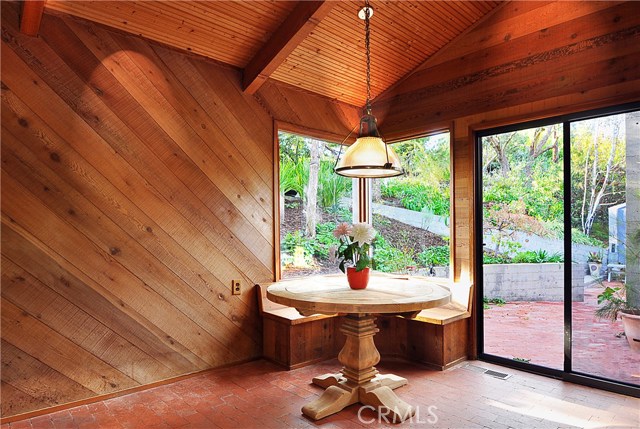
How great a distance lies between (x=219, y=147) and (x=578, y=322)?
321 centimetres

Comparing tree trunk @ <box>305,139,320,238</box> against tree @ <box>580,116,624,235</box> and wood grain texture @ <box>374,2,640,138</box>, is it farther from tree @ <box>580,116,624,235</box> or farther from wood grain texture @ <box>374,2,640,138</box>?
tree @ <box>580,116,624,235</box>

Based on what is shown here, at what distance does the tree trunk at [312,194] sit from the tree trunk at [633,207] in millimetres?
2584

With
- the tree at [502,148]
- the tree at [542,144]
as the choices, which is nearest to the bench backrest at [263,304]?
the tree at [502,148]

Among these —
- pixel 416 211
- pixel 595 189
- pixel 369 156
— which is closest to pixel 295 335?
pixel 369 156

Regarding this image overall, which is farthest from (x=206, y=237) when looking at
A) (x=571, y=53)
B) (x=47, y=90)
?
(x=571, y=53)

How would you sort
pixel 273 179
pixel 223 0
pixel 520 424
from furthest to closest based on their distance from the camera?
pixel 273 179 < pixel 223 0 < pixel 520 424

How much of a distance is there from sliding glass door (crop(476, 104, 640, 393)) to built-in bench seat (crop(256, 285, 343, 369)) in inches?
54.3

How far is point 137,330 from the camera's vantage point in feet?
9.57

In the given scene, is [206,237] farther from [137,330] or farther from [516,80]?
[516,80]

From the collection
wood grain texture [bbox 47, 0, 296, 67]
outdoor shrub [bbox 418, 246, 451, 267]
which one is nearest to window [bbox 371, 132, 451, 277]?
outdoor shrub [bbox 418, 246, 451, 267]

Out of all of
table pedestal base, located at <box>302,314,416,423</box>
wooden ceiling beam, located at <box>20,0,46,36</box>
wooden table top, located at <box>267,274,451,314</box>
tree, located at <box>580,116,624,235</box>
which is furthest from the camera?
tree, located at <box>580,116,624,235</box>

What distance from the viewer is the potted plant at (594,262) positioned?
2.97 meters

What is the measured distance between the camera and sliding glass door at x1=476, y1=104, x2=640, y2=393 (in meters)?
2.88

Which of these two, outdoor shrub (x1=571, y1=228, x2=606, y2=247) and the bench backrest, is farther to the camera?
the bench backrest
